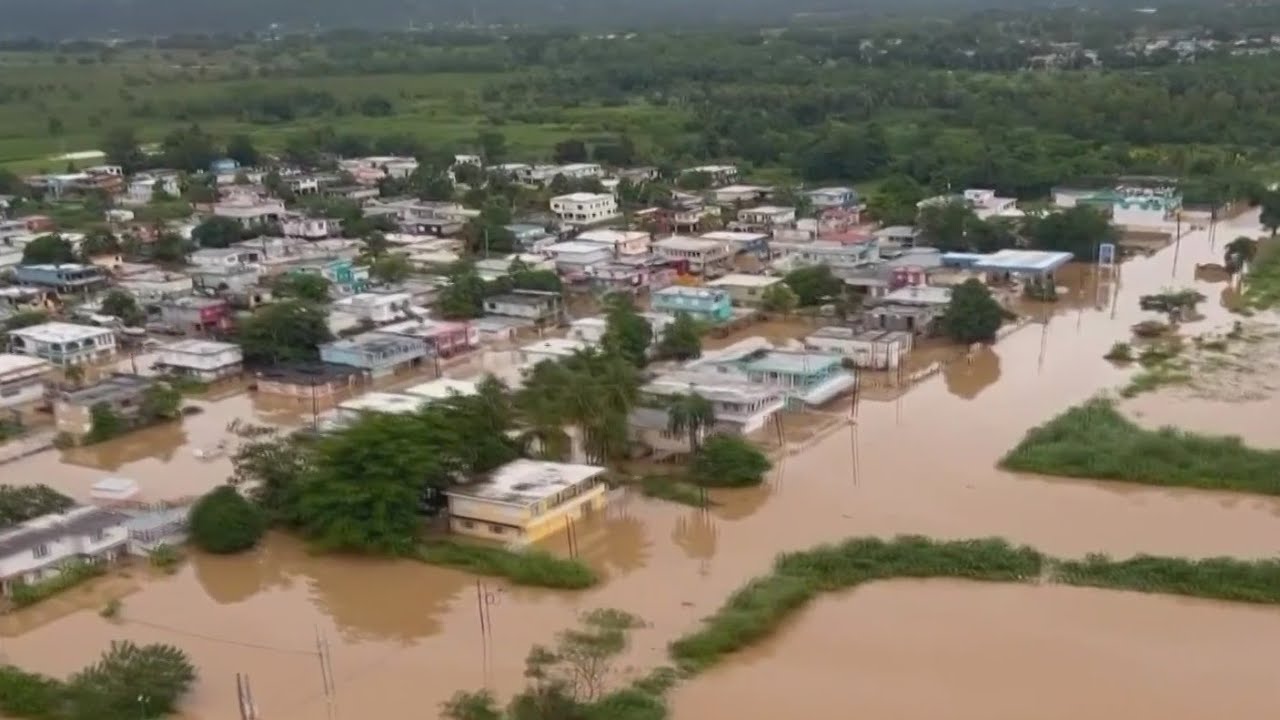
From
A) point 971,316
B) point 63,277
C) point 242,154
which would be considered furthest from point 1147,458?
point 242,154

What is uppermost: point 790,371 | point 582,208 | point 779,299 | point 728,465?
point 790,371

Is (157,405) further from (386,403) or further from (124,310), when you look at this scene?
(124,310)

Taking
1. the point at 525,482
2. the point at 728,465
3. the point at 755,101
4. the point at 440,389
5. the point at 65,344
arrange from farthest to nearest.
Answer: the point at 755,101, the point at 65,344, the point at 440,389, the point at 728,465, the point at 525,482

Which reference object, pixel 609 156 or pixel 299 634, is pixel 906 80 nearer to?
pixel 609 156

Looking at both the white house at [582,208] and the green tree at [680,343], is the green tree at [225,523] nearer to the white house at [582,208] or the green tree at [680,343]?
the green tree at [680,343]

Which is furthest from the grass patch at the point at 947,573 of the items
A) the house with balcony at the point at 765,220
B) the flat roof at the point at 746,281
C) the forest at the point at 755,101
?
the forest at the point at 755,101

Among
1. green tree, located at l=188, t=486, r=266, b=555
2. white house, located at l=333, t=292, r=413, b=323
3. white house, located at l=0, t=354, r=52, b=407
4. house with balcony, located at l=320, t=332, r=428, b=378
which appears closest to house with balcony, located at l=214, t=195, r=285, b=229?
white house, located at l=333, t=292, r=413, b=323
